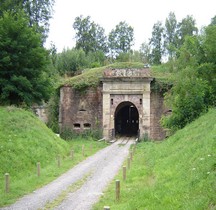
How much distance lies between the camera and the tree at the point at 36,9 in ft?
104

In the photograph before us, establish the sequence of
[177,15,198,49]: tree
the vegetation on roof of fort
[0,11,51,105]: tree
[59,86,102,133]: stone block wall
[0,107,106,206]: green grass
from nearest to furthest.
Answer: [0,107,106,206]: green grass → [0,11,51,105]: tree → [59,86,102,133]: stone block wall → the vegetation on roof of fort → [177,15,198,49]: tree

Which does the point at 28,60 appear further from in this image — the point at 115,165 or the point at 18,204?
the point at 18,204

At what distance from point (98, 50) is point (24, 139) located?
4635 cm

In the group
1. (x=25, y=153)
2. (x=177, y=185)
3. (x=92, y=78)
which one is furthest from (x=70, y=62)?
(x=177, y=185)

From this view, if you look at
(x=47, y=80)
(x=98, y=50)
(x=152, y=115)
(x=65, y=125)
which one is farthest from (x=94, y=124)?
(x=98, y=50)

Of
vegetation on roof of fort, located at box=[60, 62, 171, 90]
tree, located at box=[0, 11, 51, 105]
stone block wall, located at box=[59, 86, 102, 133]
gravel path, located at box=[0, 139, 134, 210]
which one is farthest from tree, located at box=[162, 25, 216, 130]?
tree, located at box=[0, 11, 51, 105]

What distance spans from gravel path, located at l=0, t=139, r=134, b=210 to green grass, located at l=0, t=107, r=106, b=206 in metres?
0.47

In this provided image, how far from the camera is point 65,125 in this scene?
103 ft

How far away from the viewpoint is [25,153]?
53.3 ft

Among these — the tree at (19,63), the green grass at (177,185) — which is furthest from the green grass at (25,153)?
the green grass at (177,185)

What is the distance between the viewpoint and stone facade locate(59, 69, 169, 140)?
1180 inches

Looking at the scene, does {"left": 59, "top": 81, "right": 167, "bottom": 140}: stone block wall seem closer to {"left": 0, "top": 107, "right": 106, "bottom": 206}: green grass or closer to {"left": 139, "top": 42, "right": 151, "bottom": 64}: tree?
{"left": 0, "top": 107, "right": 106, "bottom": 206}: green grass

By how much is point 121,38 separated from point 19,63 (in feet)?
137

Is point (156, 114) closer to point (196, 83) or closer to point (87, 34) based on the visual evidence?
point (196, 83)
